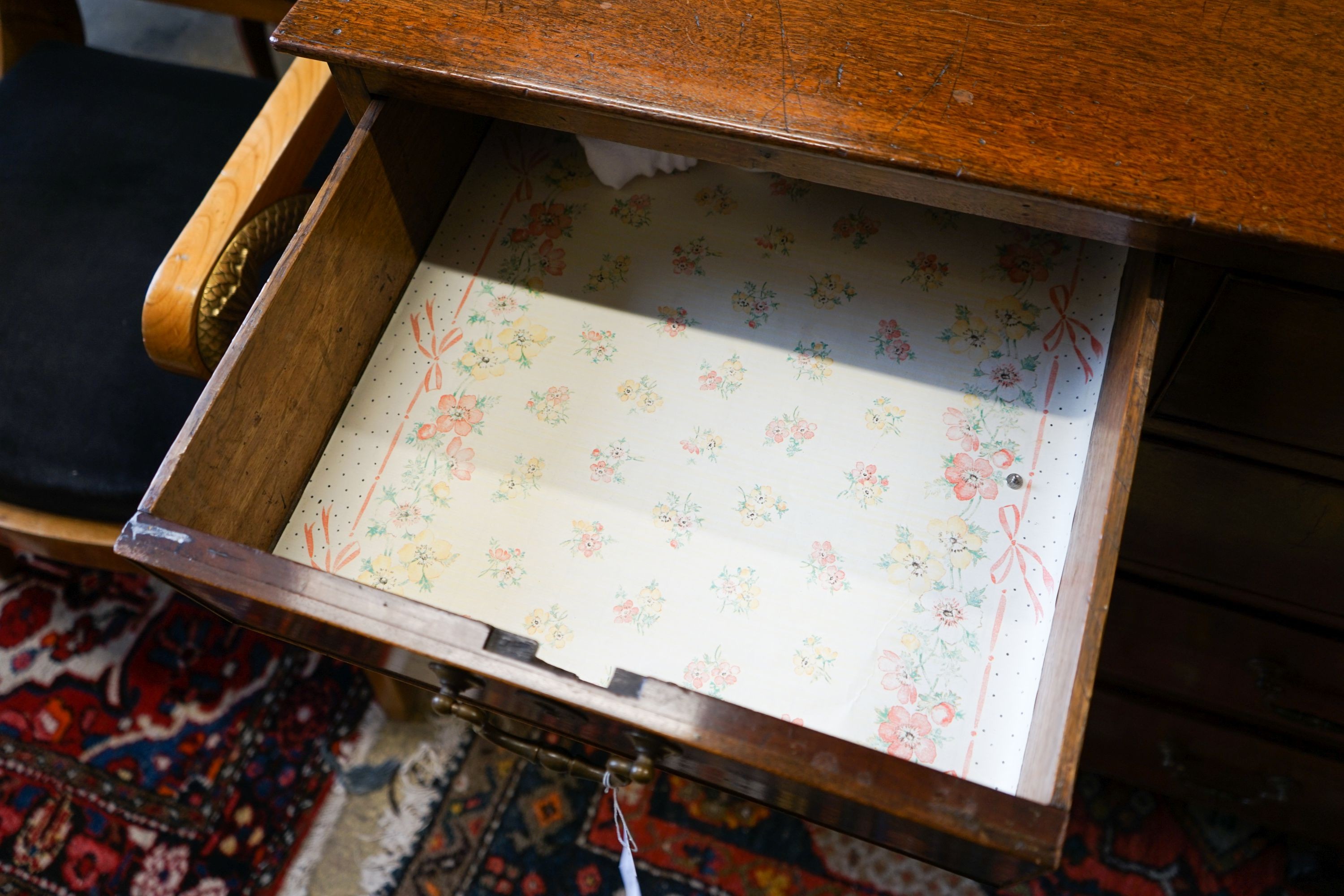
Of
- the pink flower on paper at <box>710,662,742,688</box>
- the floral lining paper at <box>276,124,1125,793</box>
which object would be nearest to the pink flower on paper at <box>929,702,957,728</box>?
the floral lining paper at <box>276,124,1125,793</box>

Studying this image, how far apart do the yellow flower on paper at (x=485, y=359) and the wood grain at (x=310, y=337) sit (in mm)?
74

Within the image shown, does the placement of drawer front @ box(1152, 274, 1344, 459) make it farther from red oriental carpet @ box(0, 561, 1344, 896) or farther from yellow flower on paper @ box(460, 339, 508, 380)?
red oriental carpet @ box(0, 561, 1344, 896)

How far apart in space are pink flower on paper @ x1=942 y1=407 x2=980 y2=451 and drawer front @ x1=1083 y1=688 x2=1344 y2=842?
0.50m

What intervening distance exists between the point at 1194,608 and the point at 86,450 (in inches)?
41.1

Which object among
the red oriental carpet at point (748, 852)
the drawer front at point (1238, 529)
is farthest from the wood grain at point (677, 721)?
the red oriental carpet at point (748, 852)

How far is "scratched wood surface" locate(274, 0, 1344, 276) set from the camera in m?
0.50

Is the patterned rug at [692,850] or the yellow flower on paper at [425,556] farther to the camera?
the patterned rug at [692,850]

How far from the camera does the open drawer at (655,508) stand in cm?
48

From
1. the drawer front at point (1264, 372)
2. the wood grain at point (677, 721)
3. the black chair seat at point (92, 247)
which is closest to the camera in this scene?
the wood grain at point (677, 721)

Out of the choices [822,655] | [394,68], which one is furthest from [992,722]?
[394,68]

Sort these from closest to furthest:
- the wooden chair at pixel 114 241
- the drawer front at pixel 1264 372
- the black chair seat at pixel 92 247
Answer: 1. the drawer front at pixel 1264 372
2. the wooden chair at pixel 114 241
3. the black chair seat at pixel 92 247

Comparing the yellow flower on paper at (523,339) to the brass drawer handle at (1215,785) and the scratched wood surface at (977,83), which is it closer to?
the scratched wood surface at (977,83)

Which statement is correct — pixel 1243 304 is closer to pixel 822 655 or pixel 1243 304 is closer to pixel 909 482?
pixel 909 482

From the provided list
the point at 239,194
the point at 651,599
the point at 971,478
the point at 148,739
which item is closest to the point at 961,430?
the point at 971,478
